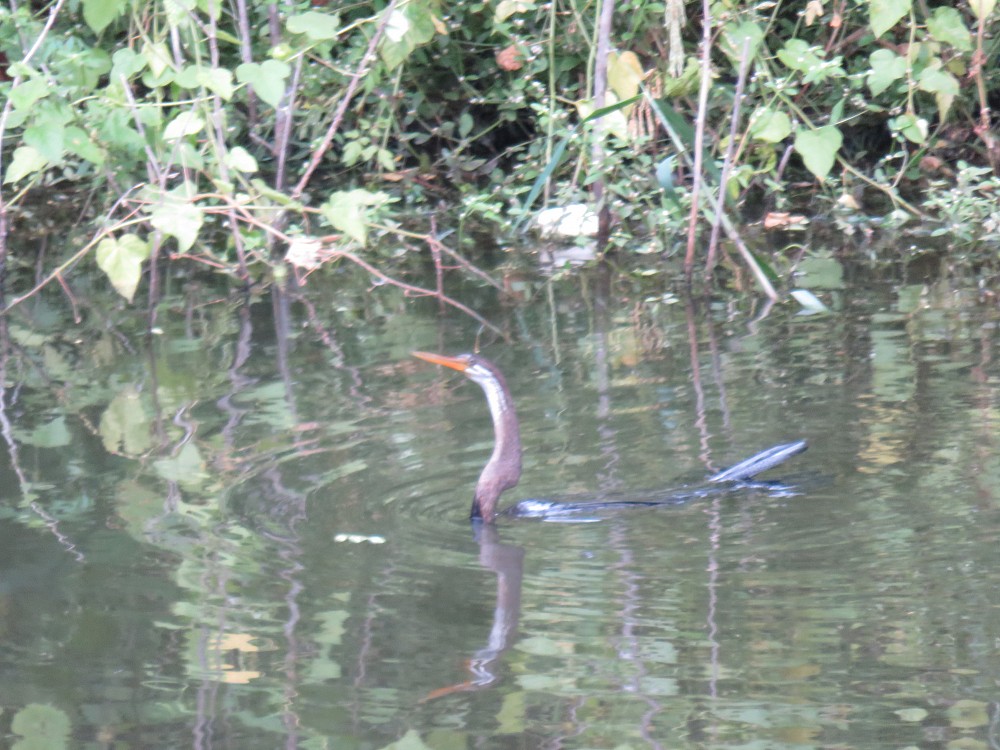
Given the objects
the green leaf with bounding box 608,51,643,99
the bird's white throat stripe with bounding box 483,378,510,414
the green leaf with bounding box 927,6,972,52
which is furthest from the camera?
the green leaf with bounding box 927,6,972,52

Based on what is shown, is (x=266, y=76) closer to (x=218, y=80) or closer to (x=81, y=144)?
(x=218, y=80)

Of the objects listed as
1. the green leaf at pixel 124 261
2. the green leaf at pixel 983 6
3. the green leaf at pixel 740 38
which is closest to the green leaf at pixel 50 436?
the green leaf at pixel 124 261

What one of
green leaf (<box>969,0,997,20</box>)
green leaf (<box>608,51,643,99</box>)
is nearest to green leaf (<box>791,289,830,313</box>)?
green leaf (<box>608,51,643,99</box>)

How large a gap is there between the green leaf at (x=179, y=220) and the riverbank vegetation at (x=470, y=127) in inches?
0.6

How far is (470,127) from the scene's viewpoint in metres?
13.2

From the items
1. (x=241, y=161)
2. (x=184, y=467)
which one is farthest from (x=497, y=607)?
(x=241, y=161)

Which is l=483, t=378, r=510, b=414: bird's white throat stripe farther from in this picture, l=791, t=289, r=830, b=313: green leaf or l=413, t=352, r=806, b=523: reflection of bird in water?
l=791, t=289, r=830, b=313: green leaf

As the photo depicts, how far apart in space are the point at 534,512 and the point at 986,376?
2580 mm

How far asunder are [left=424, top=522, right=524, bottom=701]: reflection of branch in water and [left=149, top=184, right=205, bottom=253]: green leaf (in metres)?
2.85

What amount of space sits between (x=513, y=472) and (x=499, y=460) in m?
0.07

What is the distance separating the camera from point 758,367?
7477 mm

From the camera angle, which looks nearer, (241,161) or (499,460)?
(499,460)

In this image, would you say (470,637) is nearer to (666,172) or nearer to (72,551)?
(72,551)

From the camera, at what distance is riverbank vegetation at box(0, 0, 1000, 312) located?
852 cm
